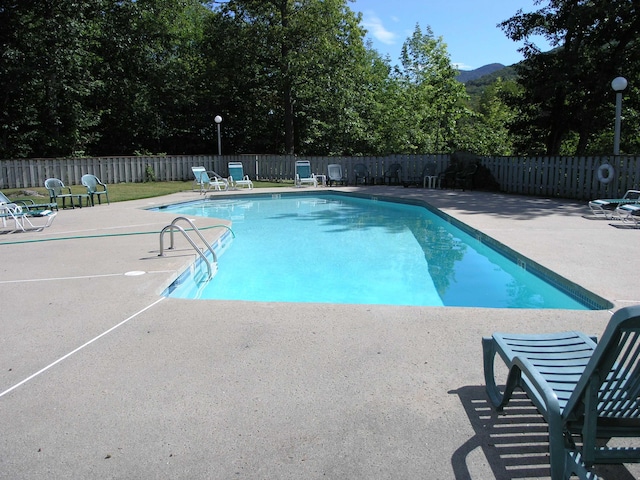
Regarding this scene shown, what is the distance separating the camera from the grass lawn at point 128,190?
13898 mm

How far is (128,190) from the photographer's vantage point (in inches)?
631

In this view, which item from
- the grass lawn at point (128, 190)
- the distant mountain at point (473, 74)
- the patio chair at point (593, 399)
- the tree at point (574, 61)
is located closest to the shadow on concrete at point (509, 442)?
the patio chair at point (593, 399)

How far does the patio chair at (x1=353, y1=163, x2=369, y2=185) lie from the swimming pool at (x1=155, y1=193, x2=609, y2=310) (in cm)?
653

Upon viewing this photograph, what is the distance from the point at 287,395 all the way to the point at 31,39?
2103 cm

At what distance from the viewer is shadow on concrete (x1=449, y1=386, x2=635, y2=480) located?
199 cm

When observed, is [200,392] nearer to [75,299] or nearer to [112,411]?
[112,411]

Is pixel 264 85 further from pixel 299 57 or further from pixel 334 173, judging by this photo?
pixel 334 173

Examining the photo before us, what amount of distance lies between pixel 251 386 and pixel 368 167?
16.5m

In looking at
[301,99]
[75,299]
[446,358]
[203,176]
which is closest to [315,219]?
[203,176]

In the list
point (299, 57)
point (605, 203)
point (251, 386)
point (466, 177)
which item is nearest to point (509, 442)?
point (251, 386)

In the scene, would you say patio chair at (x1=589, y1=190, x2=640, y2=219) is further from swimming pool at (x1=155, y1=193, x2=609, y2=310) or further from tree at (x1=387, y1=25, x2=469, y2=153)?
tree at (x1=387, y1=25, x2=469, y2=153)

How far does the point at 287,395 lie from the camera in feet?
8.66

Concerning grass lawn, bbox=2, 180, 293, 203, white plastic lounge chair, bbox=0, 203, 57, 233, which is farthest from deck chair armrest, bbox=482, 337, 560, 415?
grass lawn, bbox=2, 180, 293, 203

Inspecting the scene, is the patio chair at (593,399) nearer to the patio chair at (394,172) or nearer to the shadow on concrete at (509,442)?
the shadow on concrete at (509,442)
